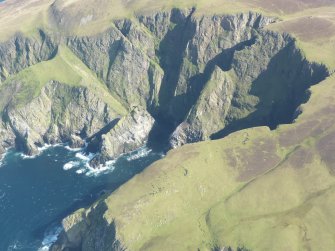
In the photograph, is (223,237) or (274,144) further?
(274,144)

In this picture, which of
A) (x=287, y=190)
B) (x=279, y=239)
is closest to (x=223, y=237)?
(x=279, y=239)

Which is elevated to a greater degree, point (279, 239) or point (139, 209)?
point (139, 209)

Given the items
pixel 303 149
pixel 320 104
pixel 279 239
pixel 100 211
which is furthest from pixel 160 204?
pixel 320 104

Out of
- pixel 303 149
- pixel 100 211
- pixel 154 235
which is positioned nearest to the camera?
pixel 154 235

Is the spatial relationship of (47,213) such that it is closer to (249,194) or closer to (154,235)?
(154,235)

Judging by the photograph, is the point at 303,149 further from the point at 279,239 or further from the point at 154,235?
the point at 154,235

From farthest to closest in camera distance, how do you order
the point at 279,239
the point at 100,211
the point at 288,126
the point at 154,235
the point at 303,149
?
the point at 288,126 < the point at 303,149 < the point at 100,211 < the point at 154,235 < the point at 279,239
